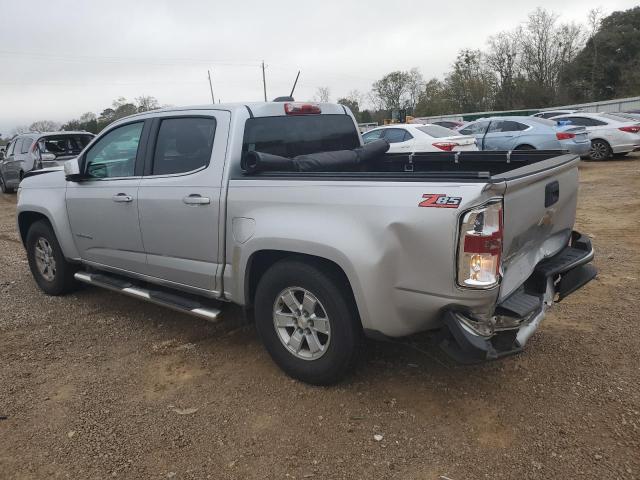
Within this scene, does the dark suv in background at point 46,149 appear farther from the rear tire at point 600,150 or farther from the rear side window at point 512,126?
the rear tire at point 600,150

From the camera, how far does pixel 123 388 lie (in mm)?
3600

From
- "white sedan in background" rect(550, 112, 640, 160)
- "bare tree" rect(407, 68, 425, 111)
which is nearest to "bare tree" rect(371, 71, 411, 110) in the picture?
"bare tree" rect(407, 68, 425, 111)

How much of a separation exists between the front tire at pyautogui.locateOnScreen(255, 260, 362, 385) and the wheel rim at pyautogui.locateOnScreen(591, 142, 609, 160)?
52.2 ft

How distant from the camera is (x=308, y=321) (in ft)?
10.9

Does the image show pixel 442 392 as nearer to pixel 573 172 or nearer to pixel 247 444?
pixel 247 444

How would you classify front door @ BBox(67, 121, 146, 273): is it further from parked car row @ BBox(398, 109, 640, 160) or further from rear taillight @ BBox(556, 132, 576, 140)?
rear taillight @ BBox(556, 132, 576, 140)

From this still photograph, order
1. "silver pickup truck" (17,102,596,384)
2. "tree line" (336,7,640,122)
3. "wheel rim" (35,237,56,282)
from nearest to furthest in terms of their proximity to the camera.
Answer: "silver pickup truck" (17,102,596,384), "wheel rim" (35,237,56,282), "tree line" (336,7,640,122)

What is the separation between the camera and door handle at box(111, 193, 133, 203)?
13.9ft

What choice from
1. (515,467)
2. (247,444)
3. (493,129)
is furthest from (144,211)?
(493,129)

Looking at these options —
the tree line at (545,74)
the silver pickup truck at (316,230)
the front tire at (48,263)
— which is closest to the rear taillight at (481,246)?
the silver pickup truck at (316,230)

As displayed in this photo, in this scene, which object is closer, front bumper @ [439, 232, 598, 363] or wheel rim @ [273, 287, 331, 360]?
front bumper @ [439, 232, 598, 363]

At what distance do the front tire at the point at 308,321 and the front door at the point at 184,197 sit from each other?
53 centimetres

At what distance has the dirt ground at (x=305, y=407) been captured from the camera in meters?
2.75

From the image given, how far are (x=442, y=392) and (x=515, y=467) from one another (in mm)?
768
